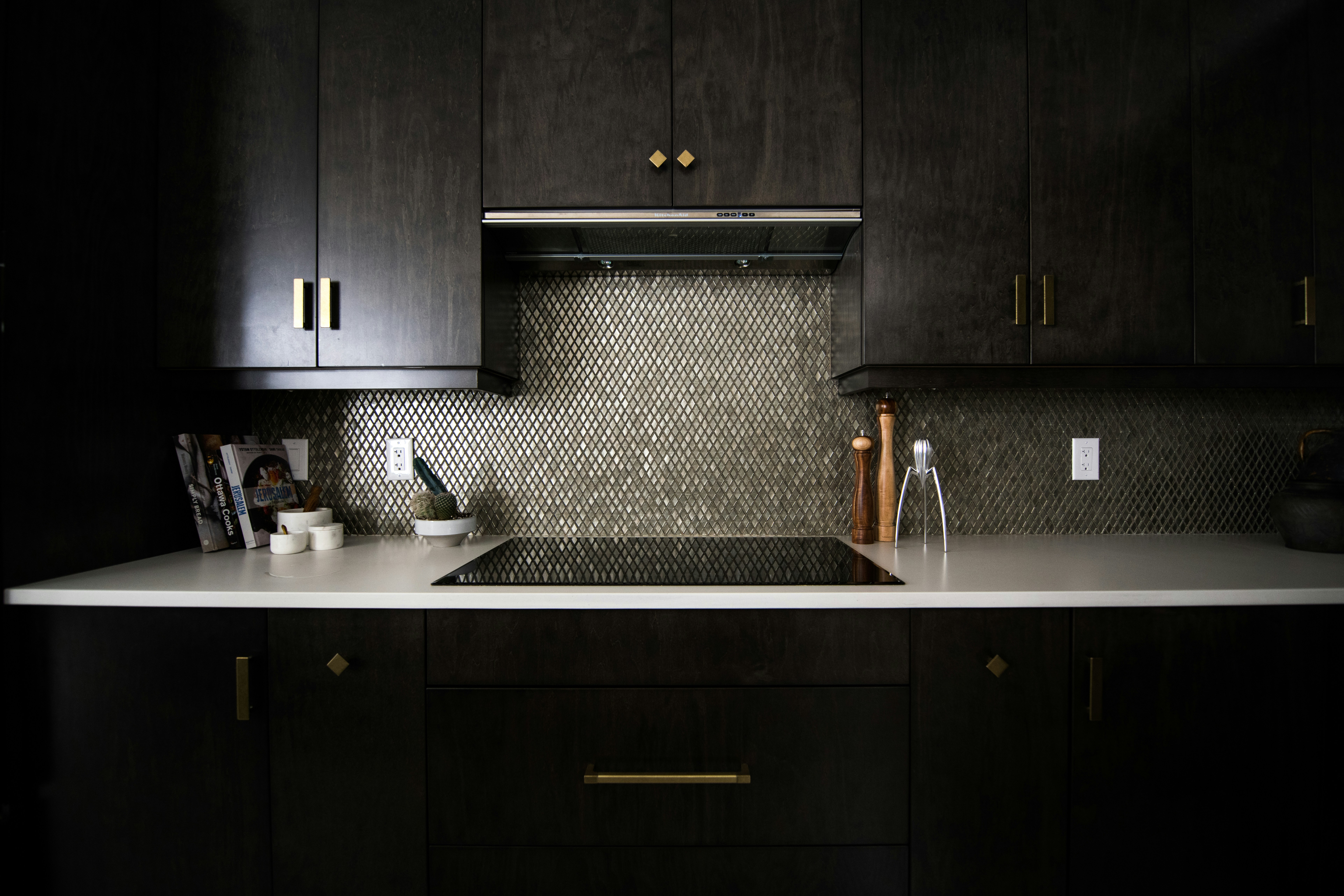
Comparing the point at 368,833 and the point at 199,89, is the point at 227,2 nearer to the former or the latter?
the point at 199,89

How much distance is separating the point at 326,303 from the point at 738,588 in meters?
1.13

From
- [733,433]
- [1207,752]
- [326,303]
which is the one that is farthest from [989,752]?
[326,303]

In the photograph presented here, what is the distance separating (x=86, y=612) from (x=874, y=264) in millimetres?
1744

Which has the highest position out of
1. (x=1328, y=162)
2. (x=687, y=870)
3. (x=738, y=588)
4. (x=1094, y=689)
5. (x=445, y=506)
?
(x=1328, y=162)

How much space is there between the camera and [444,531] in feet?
5.17

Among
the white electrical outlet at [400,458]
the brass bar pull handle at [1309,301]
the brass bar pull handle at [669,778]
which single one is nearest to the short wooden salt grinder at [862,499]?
the brass bar pull handle at [669,778]

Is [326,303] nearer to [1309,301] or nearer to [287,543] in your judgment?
[287,543]

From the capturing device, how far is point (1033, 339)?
4.66 feet

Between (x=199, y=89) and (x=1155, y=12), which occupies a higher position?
(x=1155, y=12)

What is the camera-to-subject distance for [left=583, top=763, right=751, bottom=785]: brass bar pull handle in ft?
3.67

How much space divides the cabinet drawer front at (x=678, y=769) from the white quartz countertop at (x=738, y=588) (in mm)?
178

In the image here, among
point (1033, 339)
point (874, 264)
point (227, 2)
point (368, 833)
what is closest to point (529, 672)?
point (368, 833)

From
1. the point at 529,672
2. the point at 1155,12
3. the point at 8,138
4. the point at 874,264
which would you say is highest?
the point at 1155,12

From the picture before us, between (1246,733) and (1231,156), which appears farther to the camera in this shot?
(1231,156)
